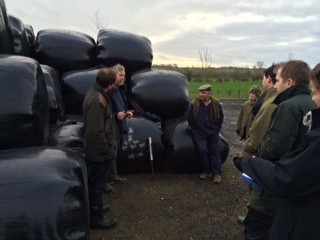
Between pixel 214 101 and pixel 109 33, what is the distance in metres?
2.06

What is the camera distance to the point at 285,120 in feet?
9.27

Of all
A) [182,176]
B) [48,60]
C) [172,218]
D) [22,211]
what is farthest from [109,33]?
[22,211]

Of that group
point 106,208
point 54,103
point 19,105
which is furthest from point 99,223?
point 19,105

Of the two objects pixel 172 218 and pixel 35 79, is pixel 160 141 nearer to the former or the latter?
pixel 172 218

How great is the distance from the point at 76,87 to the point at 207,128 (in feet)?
6.65

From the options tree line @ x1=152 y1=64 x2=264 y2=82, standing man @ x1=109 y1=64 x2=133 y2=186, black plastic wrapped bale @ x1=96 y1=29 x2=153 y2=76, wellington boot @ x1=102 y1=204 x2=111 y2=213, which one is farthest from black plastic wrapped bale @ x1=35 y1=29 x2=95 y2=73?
tree line @ x1=152 y1=64 x2=264 y2=82

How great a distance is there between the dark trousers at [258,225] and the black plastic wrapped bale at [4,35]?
3059 millimetres

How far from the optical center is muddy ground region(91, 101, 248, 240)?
14.2ft

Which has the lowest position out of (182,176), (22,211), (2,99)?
(182,176)

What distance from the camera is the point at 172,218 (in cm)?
469

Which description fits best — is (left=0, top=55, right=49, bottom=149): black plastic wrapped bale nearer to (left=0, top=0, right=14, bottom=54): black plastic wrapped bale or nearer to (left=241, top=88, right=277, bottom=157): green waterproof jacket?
(left=0, top=0, right=14, bottom=54): black plastic wrapped bale

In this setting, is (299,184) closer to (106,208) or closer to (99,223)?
(99,223)

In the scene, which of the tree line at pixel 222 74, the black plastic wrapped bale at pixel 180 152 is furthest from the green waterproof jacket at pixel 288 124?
the tree line at pixel 222 74

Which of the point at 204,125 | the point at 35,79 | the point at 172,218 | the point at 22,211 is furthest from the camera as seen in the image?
the point at 204,125
